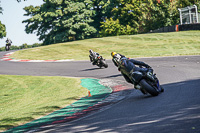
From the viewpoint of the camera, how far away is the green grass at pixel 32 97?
9.03 meters

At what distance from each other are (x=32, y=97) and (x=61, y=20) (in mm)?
51012

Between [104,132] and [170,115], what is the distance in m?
1.43

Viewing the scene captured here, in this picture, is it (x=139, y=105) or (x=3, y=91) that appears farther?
(x=3, y=91)

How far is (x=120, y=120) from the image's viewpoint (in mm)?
6555

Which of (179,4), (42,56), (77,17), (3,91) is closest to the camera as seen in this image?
(3,91)

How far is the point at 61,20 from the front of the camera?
204ft

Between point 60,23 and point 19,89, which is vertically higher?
point 60,23

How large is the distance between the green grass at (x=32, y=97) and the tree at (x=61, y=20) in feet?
146

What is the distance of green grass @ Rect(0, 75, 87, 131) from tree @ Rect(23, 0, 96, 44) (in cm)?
4436

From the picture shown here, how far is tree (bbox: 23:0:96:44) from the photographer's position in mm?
61562

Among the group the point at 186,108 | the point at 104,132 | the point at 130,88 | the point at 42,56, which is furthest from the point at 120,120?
the point at 42,56

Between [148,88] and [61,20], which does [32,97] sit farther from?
[61,20]

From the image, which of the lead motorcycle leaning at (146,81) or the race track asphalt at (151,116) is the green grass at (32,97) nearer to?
the race track asphalt at (151,116)

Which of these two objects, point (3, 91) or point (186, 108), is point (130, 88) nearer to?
point (186, 108)
